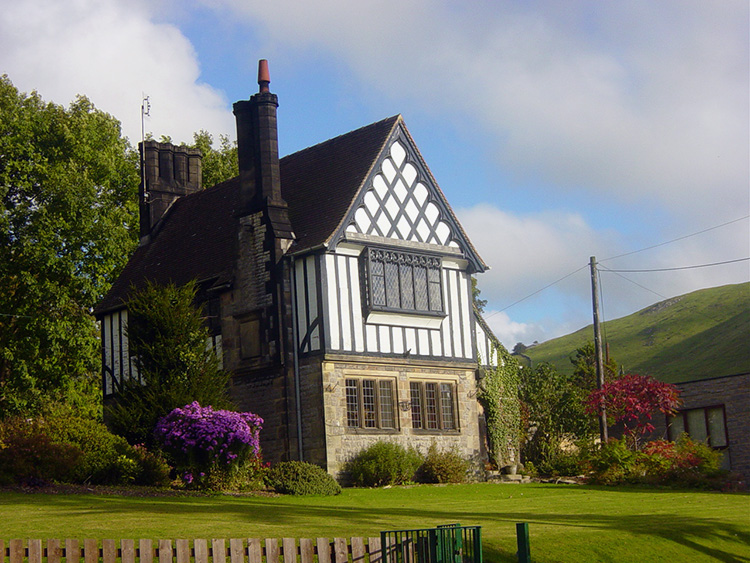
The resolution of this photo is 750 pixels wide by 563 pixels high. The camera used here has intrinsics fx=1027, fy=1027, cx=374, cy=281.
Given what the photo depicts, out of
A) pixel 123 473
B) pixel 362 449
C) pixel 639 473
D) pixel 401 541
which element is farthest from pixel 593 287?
pixel 401 541

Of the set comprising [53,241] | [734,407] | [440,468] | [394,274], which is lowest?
[440,468]

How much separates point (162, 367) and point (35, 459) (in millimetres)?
4652

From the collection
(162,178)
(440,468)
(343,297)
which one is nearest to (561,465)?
(440,468)

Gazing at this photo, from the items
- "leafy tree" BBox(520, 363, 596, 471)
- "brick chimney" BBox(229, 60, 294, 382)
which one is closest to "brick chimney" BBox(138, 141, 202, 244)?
"brick chimney" BBox(229, 60, 294, 382)

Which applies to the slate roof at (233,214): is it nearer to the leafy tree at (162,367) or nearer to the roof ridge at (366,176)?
the roof ridge at (366,176)

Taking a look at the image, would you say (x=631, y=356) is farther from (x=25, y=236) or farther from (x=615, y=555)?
(x=615, y=555)

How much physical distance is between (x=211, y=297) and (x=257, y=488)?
30.7 feet

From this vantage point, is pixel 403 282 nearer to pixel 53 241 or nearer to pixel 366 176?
pixel 366 176

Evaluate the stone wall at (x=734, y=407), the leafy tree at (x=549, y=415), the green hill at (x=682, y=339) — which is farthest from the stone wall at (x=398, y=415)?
the green hill at (x=682, y=339)

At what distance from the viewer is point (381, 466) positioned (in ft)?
94.9

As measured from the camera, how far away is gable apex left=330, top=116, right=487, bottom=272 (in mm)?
31109

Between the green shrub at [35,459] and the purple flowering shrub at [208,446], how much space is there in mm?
2322

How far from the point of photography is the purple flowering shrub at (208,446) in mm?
25078

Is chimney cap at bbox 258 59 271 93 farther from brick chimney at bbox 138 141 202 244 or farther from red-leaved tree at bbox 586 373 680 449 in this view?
red-leaved tree at bbox 586 373 680 449
